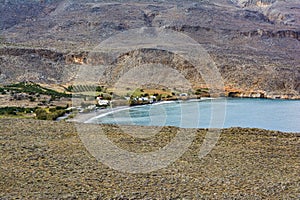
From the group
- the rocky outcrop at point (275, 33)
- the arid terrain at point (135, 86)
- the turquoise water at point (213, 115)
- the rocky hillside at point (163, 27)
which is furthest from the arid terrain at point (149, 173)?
the rocky outcrop at point (275, 33)

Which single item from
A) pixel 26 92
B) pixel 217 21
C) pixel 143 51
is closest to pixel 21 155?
pixel 26 92

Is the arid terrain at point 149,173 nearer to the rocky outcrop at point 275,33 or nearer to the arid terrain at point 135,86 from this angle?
the arid terrain at point 135,86

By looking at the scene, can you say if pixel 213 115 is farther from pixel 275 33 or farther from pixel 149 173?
pixel 275 33

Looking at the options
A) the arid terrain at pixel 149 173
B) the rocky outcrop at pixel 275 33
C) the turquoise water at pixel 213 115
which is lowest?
the rocky outcrop at pixel 275 33

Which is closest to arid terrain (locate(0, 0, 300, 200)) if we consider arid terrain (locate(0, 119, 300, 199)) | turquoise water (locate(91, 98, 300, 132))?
arid terrain (locate(0, 119, 300, 199))

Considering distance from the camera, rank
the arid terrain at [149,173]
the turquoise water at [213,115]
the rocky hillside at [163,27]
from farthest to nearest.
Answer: the rocky hillside at [163,27] → the turquoise water at [213,115] → the arid terrain at [149,173]

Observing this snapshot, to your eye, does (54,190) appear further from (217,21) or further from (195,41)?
(217,21)
